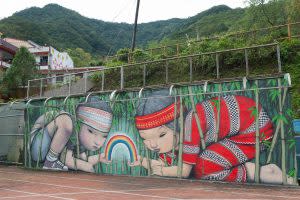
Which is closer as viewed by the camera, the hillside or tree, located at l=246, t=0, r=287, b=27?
tree, located at l=246, t=0, r=287, b=27

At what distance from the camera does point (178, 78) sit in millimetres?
17891

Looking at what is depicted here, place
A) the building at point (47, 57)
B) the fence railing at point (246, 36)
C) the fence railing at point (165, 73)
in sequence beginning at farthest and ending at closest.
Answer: the building at point (47, 57)
the fence railing at point (246, 36)
the fence railing at point (165, 73)

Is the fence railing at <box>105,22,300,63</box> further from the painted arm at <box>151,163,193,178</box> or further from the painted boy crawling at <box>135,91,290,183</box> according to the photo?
the painted arm at <box>151,163,193,178</box>

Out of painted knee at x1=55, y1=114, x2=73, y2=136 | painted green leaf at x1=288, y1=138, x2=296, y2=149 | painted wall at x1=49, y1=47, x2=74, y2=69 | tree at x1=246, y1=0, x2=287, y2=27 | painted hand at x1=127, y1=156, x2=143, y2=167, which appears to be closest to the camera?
painted green leaf at x1=288, y1=138, x2=296, y2=149

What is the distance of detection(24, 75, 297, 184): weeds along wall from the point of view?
11.3 meters

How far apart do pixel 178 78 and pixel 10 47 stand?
3559 cm

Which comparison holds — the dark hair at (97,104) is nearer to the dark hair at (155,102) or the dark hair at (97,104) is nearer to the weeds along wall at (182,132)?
the weeds along wall at (182,132)

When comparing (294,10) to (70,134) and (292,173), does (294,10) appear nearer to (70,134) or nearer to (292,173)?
(292,173)

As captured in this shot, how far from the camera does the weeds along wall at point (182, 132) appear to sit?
11.3 metres

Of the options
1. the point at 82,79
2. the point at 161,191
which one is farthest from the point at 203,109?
the point at 82,79

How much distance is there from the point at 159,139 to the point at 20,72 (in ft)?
72.2

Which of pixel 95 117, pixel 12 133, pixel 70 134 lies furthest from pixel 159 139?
pixel 12 133

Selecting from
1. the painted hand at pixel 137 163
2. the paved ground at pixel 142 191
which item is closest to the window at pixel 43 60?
the painted hand at pixel 137 163

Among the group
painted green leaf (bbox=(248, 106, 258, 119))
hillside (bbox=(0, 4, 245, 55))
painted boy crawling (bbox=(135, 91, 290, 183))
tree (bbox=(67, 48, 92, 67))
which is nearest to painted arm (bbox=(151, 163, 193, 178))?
painted boy crawling (bbox=(135, 91, 290, 183))
